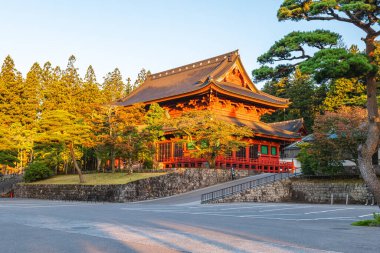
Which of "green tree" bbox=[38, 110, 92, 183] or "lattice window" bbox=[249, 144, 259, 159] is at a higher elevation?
"green tree" bbox=[38, 110, 92, 183]

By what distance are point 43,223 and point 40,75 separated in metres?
62.2

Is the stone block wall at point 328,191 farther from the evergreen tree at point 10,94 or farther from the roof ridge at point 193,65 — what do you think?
the evergreen tree at point 10,94

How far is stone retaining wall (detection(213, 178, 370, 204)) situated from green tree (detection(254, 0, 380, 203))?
15.1 metres

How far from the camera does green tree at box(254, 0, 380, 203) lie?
47.2ft

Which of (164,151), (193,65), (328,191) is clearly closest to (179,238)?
(328,191)

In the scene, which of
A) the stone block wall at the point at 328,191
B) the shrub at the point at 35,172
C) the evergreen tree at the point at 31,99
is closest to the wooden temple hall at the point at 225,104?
the stone block wall at the point at 328,191

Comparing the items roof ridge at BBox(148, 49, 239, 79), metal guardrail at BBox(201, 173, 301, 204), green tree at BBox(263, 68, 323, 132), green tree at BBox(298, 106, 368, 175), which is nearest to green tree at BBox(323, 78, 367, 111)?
green tree at BBox(263, 68, 323, 132)

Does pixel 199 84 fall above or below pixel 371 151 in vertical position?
above

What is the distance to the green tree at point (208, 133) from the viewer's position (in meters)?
35.6

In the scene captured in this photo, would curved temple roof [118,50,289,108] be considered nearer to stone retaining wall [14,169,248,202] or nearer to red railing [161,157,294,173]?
red railing [161,157,294,173]

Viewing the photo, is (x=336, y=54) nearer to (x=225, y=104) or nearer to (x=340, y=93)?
(x=225, y=104)

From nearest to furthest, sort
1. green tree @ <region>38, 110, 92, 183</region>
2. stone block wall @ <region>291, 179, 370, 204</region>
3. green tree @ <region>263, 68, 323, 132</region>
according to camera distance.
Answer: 1. stone block wall @ <region>291, 179, 370, 204</region>
2. green tree @ <region>38, 110, 92, 183</region>
3. green tree @ <region>263, 68, 323, 132</region>

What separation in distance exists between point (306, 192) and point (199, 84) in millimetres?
17697

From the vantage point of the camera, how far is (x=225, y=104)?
1769 inches
